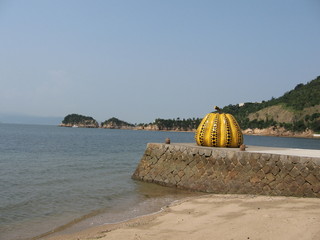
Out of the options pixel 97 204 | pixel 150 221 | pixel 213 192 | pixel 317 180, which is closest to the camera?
pixel 150 221

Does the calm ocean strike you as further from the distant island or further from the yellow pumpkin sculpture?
the distant island

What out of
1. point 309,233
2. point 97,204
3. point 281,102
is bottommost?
point 97,204

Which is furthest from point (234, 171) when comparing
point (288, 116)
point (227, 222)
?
point (288, 116)

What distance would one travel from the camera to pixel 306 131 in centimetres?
11819

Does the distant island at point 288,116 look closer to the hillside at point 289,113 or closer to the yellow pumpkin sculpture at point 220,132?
the hillside at point 289,113

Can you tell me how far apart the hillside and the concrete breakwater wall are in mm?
112409

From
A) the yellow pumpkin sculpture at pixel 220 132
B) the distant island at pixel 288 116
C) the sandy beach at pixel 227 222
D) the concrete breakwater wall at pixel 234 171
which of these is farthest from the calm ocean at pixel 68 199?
the distant island at pixel 288 116

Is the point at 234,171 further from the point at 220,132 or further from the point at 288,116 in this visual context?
the point at 288,116

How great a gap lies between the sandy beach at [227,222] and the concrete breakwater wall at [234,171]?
3.17 feet

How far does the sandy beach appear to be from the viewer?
7395 mm

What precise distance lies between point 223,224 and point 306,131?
121 m

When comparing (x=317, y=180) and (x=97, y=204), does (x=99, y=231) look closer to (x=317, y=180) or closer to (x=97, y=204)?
(x=97, y=204)

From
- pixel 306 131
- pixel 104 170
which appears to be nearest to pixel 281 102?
pixel 306 131

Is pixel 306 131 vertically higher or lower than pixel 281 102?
lower
